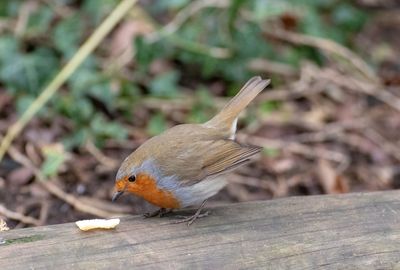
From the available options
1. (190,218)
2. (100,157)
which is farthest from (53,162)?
(190,218)

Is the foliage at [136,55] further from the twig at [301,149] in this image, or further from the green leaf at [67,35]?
the twig at [301,149]


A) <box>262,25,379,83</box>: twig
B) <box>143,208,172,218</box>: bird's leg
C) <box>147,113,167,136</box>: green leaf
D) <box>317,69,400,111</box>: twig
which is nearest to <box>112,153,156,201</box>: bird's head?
<box>143,208,172,218</box>: bird's leg

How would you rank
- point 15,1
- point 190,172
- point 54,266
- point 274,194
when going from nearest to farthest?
point 54,266 → point 190,172 → point 274,194 → point 15,1

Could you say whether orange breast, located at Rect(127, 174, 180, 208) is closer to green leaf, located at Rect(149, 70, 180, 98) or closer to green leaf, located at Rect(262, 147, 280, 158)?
green leaf, located at Rect(262, 147, 280, 158)

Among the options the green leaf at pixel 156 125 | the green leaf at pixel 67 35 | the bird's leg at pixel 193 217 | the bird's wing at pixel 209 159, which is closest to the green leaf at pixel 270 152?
the green leaf at pixel 156 125

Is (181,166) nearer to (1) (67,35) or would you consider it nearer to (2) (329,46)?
(1) (67,35)

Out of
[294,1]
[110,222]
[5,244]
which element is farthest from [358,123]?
[5,244]

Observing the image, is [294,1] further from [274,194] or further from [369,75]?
[274,194]
